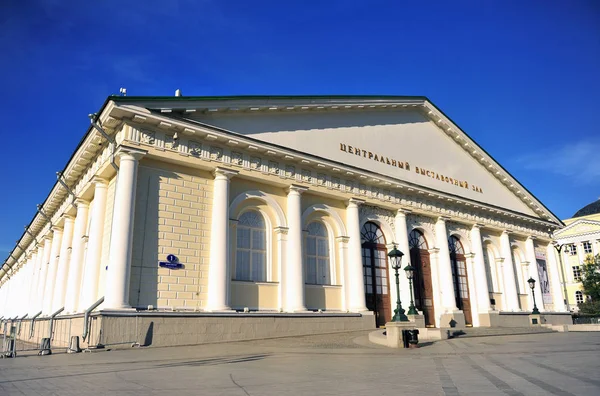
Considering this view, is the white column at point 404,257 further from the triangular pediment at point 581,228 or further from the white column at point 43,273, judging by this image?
the triangular pediment at point 581,228

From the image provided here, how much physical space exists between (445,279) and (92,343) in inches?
724

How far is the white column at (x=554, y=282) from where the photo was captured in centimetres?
3309

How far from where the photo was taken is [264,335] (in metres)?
16.5

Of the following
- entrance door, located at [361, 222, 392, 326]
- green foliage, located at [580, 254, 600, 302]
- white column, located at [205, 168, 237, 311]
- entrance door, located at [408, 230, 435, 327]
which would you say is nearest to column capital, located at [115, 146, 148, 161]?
white column, located at [205, 168, 237, 311]

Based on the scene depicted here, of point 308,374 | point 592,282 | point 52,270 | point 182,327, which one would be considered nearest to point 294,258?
point 182,327

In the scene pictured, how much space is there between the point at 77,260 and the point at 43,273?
9345 millimetres

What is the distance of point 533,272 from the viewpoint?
31828 mm

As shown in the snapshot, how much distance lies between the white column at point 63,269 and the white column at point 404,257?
16128 millimetres

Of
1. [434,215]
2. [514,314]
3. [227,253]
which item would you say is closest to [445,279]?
[434,215]

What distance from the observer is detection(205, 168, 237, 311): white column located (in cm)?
1591

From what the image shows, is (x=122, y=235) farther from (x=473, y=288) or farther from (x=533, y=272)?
(x=533, y=272)

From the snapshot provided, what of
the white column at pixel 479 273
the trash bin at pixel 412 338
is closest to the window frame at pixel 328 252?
the trash bin at pixel 412 338

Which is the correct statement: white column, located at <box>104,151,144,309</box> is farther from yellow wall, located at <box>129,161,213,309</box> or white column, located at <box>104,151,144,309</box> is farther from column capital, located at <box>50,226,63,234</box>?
column capital, located at <box>50,226,63,234</box>

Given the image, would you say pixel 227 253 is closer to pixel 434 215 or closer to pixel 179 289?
pixel 179 289
